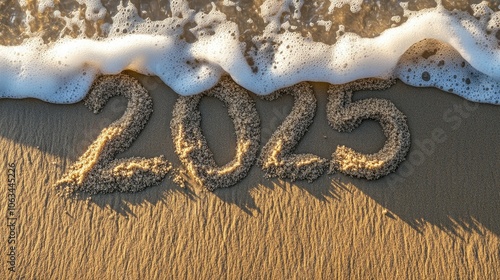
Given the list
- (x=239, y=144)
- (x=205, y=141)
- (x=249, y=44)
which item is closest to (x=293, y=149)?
(x=239, y=144)

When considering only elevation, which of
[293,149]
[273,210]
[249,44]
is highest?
[249,44]

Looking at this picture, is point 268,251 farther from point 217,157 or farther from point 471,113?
point 471,113

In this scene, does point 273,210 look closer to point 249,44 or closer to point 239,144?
point 239,144

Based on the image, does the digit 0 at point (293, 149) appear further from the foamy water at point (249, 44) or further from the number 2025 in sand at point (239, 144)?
the foamy water at point (249, 44)

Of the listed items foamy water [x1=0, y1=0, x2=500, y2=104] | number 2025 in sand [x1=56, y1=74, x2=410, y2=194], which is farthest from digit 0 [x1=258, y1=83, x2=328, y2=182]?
foamy water [x1=0, y1=0, x2=500, y2=104]

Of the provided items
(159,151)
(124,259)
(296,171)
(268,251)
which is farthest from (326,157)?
(124,259)
